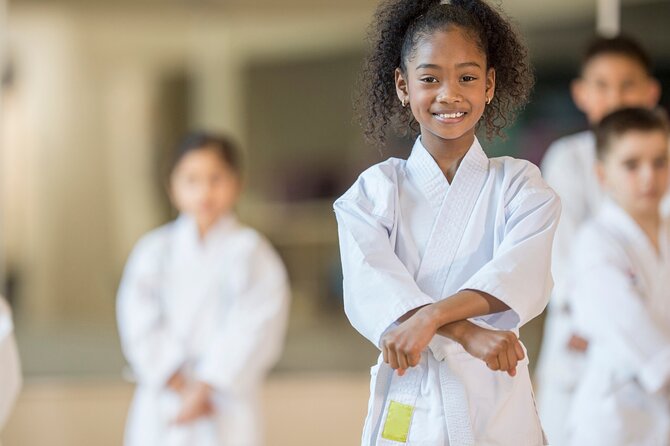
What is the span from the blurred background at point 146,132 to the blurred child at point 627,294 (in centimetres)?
227

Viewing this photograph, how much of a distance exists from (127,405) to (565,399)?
6.43ft

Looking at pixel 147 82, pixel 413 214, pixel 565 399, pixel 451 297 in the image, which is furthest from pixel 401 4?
pixel 147 82

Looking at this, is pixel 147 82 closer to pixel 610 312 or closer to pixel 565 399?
pixel 565 399

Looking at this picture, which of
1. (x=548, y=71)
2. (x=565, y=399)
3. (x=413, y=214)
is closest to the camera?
(x=413, y=214)

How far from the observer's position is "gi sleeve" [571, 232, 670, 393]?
2.83m

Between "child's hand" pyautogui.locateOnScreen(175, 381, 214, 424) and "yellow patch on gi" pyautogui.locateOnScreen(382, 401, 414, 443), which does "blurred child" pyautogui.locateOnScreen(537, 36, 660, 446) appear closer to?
"child's hand" pyautogui.locateOnScreen(175, 381, 214, 424)

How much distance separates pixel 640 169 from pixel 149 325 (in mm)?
1785

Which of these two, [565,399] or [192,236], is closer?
[565,399]

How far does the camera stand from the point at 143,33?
553 centimetres

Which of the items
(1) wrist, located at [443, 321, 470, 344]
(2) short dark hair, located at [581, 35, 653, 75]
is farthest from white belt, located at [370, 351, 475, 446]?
(2) short dark hair, located at [581, 35, 653, 75]

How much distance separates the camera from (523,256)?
196cm

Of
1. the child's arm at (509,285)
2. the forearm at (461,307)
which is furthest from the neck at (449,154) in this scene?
the forearm at (461,307)

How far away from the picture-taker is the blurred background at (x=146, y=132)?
538cm

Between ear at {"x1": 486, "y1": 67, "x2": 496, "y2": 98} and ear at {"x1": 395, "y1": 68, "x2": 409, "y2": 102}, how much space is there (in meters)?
0.14
